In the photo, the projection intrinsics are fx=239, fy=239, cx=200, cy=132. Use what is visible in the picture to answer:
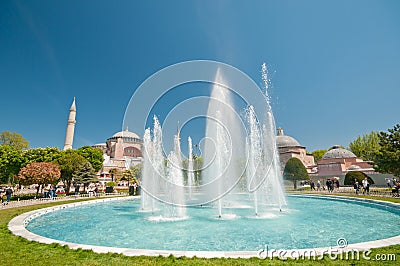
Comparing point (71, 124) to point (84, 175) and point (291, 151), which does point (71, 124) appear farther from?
point (291, 151)

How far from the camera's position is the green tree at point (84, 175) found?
1010 inches

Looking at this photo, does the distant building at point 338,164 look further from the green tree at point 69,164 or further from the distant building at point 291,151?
the green tree at point 69,164

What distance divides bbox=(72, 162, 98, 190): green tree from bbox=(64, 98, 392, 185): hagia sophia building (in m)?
7.00

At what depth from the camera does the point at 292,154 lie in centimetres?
5678

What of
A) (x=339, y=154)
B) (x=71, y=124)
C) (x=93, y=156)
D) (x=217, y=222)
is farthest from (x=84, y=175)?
(x=339, y=154)

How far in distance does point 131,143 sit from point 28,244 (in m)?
70.4

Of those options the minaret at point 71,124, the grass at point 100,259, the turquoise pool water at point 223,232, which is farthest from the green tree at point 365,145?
the minaret at point 71,124

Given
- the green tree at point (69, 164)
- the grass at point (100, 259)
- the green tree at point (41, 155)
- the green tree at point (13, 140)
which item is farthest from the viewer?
the green tree at point (13, 140)

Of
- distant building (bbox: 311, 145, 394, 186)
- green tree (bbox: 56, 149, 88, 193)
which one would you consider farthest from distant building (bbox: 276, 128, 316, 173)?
green tree (bbox: 56, 149, 88, 193)

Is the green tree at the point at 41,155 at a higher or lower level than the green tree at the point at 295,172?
higher

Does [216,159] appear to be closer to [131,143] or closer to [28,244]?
[28,244]

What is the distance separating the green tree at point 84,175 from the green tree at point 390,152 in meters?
29.9

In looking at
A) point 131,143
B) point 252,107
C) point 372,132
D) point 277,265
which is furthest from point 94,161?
point 372,132

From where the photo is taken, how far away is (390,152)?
2284cm
